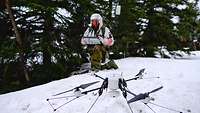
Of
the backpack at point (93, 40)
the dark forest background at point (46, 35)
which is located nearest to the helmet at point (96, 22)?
the backpack at point (93, 40)

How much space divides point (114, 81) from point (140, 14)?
9.07 meters

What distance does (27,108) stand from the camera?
27.1 ft

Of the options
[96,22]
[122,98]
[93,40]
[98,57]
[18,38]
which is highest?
[96,22]

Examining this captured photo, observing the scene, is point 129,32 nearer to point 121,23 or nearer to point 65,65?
point 121,23

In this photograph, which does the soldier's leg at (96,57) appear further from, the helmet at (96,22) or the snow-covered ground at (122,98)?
the helmet at (96,22)

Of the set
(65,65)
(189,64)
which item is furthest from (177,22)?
(65,65)

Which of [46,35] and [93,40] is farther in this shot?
[46,35]

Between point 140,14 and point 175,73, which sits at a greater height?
point 140,14

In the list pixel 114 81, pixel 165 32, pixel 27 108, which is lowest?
pixel 27 108

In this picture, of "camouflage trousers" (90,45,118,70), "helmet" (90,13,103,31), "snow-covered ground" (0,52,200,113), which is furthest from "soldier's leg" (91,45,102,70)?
"helmet" (90,13,103,31)

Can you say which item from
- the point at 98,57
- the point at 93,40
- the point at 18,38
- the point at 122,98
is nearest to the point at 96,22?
the point at 93,40

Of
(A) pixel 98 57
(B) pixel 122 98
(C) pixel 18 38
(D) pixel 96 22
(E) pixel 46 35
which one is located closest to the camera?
(B) pixel 122 98

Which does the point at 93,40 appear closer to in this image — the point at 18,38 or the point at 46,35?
the point at 46,35

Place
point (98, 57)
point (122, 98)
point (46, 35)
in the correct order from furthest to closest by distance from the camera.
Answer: point (46, 35) → point (98, 57) → point (122, 98)
